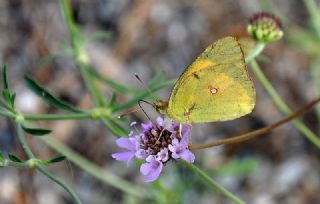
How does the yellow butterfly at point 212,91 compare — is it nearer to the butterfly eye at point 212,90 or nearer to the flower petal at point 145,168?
the butterfly eye at point 212,90

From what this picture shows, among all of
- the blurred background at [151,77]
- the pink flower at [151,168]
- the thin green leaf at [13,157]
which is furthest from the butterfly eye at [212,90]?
the blurred background at [151,77]

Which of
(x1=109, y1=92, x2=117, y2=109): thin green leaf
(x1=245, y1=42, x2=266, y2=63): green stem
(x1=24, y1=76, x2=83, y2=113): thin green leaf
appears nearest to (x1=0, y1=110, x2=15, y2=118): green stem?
(x1=24, y1=76, x2=83, y2=113): thin green leaf

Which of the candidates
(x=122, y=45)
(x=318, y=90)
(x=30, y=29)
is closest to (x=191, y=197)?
(x=318, y=90)

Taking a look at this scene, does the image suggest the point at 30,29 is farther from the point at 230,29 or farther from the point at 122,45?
the point at 230,29

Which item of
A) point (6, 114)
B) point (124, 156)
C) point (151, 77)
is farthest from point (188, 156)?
point (151, 77)

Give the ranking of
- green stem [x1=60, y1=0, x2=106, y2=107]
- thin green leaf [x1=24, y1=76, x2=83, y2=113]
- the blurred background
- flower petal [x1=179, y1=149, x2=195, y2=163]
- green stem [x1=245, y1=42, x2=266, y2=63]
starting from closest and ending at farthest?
flower petal [x1=179, y1=149, x2=195, y2=163]
thin green leaf [x1=24, y1=76, x2=83, y2=113]
green stem [x1=245, y1=42, x2=266, y2=63]
green stem [x1=60, y1=0, x2=106, y2=107]
the blurred background

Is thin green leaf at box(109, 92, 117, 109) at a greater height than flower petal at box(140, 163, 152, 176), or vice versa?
thin green leaf at box(109, 92, 117, 109)

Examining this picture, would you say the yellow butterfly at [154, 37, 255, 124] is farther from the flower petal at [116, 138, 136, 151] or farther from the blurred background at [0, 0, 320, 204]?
the blurred background at [0, 0, 320, 204]
